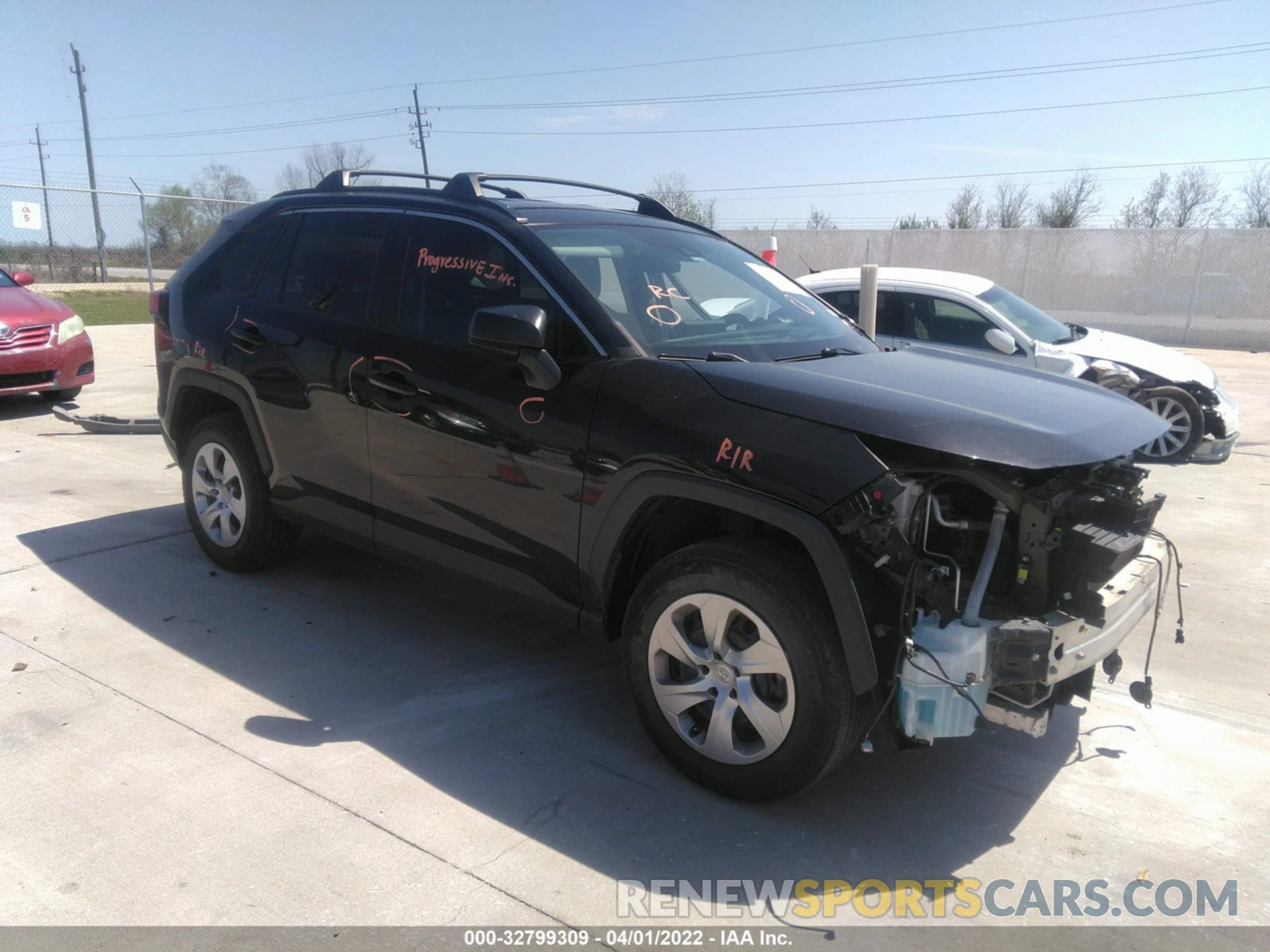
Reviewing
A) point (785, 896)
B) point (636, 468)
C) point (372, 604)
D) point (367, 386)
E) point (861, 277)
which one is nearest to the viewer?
point (785, 896)

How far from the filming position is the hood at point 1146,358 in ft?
28.9

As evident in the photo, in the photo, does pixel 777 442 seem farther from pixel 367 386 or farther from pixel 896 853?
pixel 367 386

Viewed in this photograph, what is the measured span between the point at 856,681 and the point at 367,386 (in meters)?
2.42

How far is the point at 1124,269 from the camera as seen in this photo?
849 inches

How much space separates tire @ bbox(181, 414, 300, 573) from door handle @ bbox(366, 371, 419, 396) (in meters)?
1.11

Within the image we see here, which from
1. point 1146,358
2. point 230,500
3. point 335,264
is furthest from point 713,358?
point 1146,358

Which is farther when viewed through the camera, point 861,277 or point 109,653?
point 861,277

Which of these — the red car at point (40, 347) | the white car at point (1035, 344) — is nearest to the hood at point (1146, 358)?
the white car at point (1035, 344)

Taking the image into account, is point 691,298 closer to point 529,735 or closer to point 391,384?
point 391,384

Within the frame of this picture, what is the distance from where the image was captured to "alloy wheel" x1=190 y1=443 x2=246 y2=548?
196 inches

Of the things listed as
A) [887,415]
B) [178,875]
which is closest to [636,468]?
[887,415]

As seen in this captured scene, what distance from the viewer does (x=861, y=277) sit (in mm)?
7137

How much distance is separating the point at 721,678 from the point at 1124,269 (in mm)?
21906

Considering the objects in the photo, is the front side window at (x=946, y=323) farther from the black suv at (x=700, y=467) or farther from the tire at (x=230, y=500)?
the tire at (x=230, y=500)
